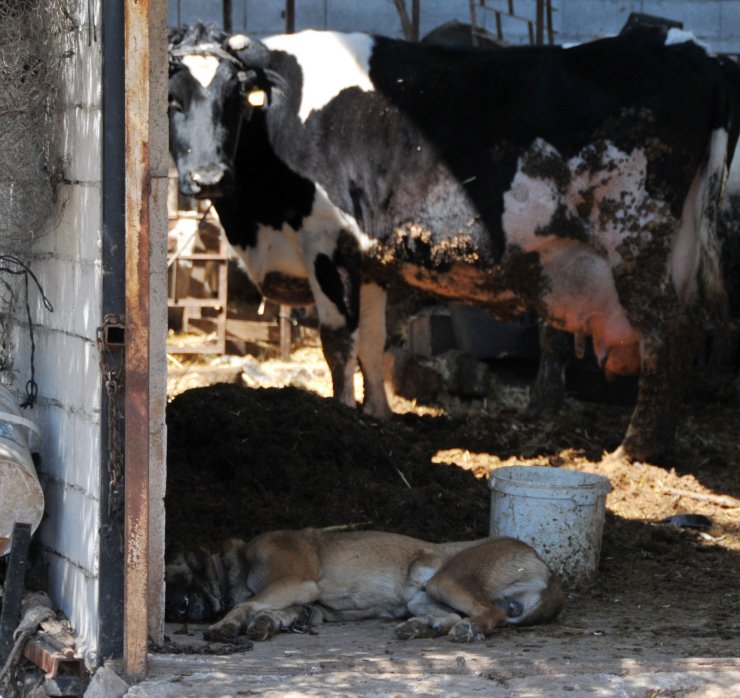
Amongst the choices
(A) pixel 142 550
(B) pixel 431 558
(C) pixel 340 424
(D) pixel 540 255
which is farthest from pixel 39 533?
(D) pixel 540 255

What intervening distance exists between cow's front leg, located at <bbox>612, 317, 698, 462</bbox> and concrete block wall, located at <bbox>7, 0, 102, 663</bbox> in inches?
183

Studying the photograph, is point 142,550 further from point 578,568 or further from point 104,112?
point 578,568

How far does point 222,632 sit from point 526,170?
4551 mm

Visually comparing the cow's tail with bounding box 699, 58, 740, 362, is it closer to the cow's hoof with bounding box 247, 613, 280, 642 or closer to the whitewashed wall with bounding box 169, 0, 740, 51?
the cow's hoof with bounding box 247, 613, 280, 642

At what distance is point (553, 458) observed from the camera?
9297mm

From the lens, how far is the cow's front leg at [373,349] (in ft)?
33.2

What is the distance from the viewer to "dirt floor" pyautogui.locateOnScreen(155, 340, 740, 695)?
5398 mm

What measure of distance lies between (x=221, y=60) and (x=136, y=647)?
5743mm

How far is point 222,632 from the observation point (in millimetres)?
5258

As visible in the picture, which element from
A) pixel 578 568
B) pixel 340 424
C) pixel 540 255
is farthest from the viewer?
pixel 540 255

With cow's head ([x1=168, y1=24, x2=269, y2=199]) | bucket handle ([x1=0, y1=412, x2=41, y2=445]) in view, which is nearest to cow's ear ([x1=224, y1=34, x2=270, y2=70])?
cow's head ([x1=168, y1=24, x2=269, y2=199])

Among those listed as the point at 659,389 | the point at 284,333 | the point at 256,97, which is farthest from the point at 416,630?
the point at 284,333

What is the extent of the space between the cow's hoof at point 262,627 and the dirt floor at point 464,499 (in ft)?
0.19

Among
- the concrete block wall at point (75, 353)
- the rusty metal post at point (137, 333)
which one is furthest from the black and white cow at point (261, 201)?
the rusty metal post at point (137, 333)
